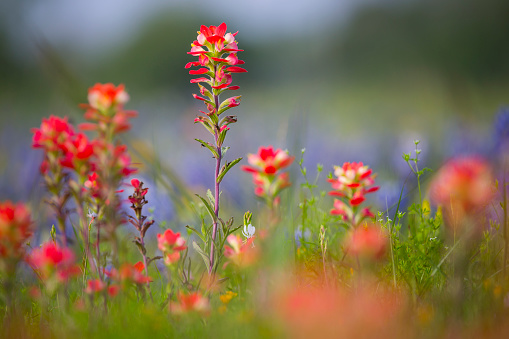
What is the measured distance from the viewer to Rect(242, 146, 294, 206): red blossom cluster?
5.64ft

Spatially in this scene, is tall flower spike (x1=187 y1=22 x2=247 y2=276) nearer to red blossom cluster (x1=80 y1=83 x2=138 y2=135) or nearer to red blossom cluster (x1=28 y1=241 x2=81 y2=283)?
red blossom cluster (x1=80 y1=83 x2=138 y2=135)

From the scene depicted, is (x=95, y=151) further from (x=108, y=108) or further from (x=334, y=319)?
(x=334, y=319)

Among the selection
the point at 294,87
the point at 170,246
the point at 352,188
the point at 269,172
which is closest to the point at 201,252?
the point at 170,246

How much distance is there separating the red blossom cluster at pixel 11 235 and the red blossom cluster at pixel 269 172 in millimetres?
826

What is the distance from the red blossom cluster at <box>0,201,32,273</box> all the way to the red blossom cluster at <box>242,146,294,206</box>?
826 mm

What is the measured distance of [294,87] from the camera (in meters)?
15.3

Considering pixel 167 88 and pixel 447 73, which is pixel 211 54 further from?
pixel 167 88

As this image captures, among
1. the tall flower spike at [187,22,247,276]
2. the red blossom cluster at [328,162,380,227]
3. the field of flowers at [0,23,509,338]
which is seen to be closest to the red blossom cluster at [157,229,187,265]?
the field of flowers at [0,23,509,338]

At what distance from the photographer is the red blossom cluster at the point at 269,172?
1.72m

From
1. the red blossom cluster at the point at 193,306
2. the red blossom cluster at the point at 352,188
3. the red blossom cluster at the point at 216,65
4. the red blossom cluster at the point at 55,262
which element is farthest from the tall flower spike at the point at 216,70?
the red blossom cluster at the point at 55,262

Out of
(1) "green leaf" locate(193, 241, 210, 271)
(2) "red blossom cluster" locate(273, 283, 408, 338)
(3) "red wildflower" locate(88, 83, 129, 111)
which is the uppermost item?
(3) "red wildflower" locate(88, 83, 129, 111)

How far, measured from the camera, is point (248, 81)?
66.2 feet

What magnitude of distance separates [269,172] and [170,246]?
603 mm

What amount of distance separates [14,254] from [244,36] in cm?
2188
